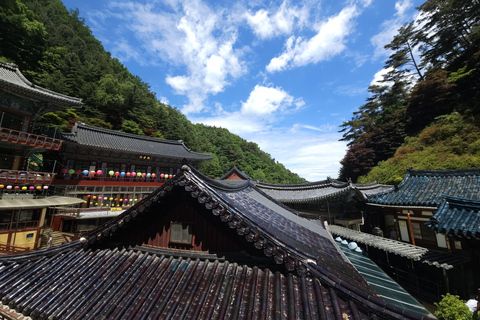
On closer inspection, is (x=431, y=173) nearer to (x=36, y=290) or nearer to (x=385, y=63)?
(x=36, y=290)

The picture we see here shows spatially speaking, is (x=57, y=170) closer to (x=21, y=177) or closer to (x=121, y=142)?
(x=21, y=177)

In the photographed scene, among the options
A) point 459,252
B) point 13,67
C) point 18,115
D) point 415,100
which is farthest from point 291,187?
point 13,67

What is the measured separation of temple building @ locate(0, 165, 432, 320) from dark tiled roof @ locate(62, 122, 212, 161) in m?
21.0

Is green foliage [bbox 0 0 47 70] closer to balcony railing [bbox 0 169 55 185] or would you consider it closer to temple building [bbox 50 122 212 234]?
temple building [bbox 50 122 212 234]

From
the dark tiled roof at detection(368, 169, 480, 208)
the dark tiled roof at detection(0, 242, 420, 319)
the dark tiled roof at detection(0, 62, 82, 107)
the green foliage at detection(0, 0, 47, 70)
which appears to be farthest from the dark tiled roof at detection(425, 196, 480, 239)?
the green foliage at detection(0, 0, 47, 70)

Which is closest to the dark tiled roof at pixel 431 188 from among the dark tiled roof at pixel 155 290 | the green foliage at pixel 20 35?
the dark tiled roof at pixel 155 290

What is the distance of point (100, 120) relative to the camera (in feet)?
126

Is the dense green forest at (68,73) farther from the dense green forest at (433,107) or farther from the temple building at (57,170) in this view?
the dense green forest at (433,107)

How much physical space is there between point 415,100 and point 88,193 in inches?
2001

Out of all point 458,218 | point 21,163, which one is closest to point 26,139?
point 21,163

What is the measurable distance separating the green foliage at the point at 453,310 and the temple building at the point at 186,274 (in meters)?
5.29

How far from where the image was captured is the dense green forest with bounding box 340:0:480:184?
24.9 m

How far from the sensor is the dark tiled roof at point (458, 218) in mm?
8930

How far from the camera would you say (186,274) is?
14.9 ft
